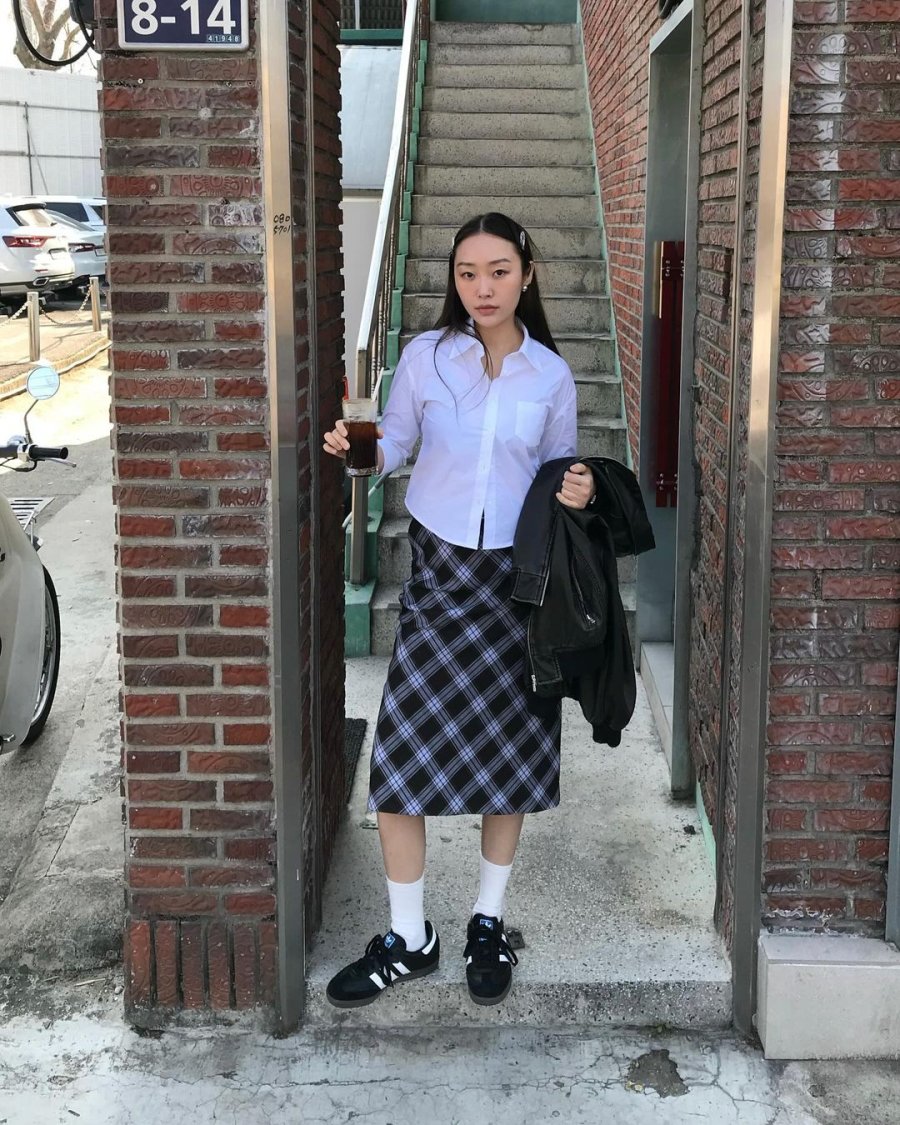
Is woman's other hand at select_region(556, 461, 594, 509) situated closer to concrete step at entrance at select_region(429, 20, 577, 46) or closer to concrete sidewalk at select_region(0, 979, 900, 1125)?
concrete sidewalk at select_region(0, 979, 900, 1125)

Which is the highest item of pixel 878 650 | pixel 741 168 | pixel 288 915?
pixel 741 168

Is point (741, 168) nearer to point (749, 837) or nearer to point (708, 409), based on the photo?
point (708, 409)

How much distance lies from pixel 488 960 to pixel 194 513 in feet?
4.34

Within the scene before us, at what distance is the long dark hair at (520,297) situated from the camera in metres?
3.00

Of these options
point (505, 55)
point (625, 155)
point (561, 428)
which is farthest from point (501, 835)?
point (505, 55)

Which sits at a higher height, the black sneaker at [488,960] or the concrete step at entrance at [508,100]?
the concrete step at entrance at [508,100]

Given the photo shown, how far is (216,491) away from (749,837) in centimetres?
152

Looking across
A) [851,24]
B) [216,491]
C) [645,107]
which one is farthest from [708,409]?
[645,107]

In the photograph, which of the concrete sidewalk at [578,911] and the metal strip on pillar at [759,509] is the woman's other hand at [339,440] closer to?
the metal strip on pillar at [759,509]

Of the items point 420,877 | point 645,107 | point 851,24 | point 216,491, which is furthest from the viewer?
point 645,107

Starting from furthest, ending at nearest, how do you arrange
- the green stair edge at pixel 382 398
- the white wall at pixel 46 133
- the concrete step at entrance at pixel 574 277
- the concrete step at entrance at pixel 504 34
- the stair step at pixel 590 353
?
1. the white wall at pixel 46 133
2. the concrete step at entrance at pixel 504 34
3. the concrete step at entrance at pixel 574 277
4. the stair step at pixel 590 353
5. the green stair edge at pixel 382 398

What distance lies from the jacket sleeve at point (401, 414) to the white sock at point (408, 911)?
104 cm

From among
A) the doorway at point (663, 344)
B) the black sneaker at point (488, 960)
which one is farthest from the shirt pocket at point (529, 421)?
the doorway at point (663, 344)

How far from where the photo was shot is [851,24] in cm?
269
